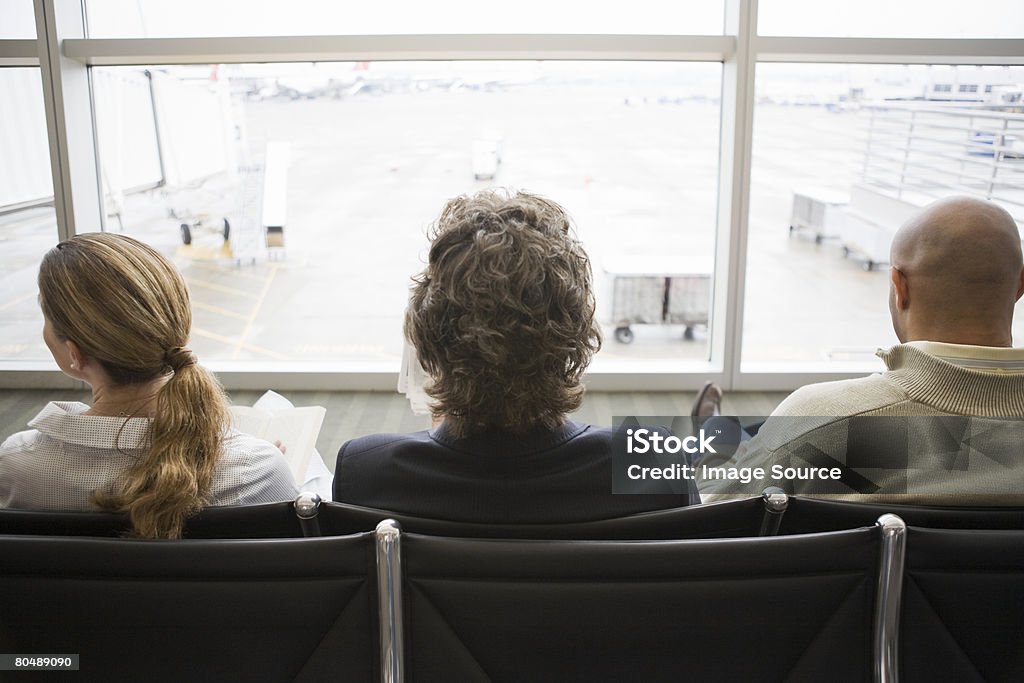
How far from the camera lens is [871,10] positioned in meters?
3.99

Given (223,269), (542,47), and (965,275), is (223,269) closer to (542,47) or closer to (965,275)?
(542,47)

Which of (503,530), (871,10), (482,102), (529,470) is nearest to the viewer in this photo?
(503,530)

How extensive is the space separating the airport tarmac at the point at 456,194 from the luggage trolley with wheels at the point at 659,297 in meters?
0.05

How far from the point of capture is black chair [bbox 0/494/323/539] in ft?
4.30

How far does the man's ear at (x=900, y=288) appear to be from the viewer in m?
1.76

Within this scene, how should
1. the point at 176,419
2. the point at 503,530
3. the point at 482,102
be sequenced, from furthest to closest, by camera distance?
the point at 482,102
the point at 176,419
the point at 503,530

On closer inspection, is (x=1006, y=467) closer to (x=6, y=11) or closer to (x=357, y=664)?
(x=357, y=664)

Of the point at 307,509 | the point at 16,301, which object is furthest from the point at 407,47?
the point at 307,509

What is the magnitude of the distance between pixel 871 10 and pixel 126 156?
375cm

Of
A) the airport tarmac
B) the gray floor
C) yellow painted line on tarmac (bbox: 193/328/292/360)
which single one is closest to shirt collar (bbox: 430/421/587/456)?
the gray floor

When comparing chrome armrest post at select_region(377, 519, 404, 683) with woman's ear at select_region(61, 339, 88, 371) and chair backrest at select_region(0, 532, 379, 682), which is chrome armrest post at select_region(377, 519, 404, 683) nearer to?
chair backrest at select_region(0, 532, 379, 682)

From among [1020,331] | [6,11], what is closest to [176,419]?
[6,11]

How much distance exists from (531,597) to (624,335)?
11.2 feet

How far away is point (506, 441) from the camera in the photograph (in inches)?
55.8
